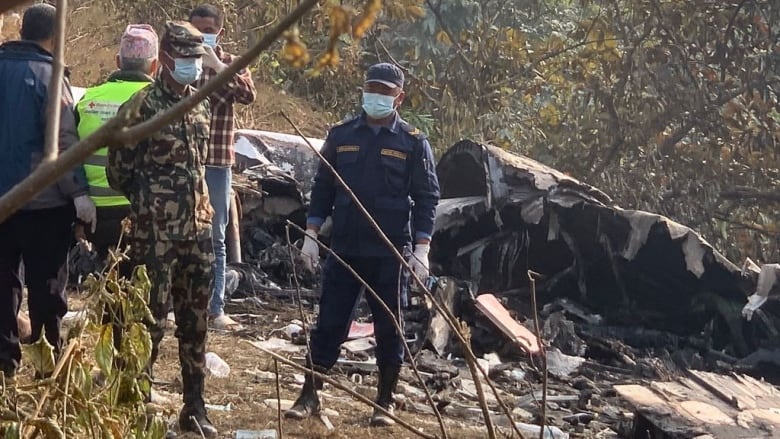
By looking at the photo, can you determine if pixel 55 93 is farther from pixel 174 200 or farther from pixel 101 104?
pixel 101 104

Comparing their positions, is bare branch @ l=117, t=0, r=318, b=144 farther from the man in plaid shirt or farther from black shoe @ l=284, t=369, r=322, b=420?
the man in plaid shirt

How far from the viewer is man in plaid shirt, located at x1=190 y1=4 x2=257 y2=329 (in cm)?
601

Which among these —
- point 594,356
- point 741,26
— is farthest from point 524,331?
point 741,26

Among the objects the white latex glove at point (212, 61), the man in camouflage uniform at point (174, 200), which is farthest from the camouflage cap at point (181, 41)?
the white latex glove at point (212, 61)

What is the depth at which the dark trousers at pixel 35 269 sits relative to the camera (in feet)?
16.2

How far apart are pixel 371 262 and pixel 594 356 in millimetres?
3018

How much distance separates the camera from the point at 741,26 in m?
11.0

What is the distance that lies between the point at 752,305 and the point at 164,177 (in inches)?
183

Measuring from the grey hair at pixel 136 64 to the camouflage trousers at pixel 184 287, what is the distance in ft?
2.47

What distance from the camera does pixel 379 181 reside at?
5332 mm

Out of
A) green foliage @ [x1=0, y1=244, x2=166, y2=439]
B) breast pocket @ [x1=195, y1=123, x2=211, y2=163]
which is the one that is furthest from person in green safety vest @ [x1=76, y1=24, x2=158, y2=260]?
green foliage @ [x1=0, y1=244, x2=166, y2=439]

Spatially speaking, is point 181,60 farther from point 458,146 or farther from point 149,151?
point 458,146

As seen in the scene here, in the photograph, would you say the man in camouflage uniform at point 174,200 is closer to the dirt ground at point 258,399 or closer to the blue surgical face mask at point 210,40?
the dirt ground at point 258,399

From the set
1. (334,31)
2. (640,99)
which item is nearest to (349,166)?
(334,31)
